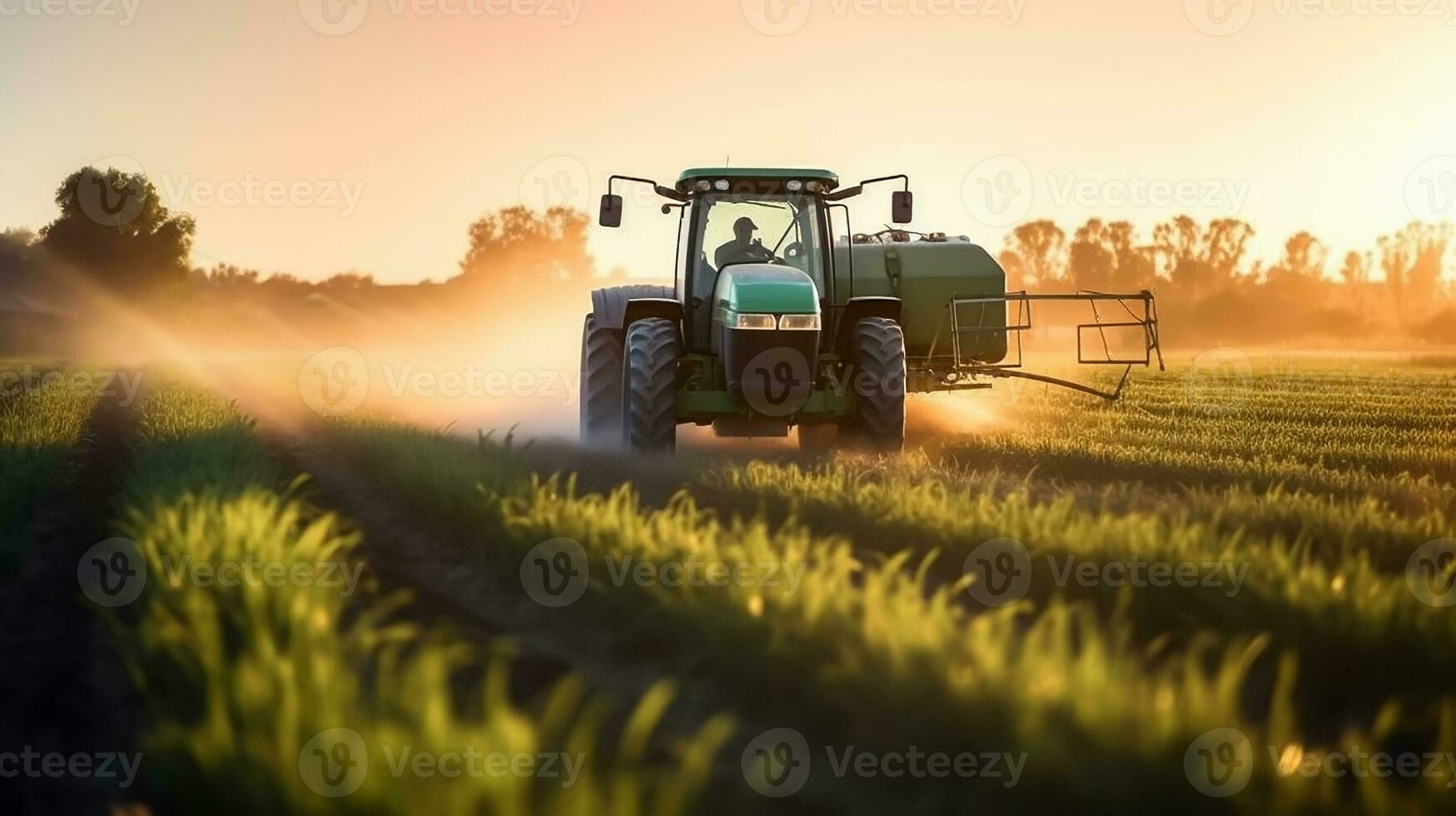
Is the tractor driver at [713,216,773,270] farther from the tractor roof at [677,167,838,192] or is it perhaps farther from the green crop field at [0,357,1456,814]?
the green crop field at [0,357,1456,814]

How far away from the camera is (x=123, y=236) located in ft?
202

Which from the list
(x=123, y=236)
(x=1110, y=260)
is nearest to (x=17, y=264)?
(x=123, y=236)

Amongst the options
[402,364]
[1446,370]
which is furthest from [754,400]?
[1446,370]

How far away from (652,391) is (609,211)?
1748 millimetres

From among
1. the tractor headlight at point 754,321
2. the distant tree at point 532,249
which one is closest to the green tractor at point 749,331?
the tractor headlight at point 754,321

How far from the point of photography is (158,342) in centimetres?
6281

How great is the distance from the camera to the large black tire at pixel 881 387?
12.6 meters

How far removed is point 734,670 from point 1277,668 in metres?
2.58

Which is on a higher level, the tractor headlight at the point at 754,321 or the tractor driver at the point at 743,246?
the tractor driver at the point at 743,246

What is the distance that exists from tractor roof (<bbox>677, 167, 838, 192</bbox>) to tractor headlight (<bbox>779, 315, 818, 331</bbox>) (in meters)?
1.60

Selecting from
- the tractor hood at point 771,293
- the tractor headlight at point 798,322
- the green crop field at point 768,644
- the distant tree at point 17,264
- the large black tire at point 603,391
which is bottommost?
the green crop field at point 768,644

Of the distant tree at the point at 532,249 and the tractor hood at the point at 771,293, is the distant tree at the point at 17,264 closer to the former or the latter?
the distant tree at the point at 532,249

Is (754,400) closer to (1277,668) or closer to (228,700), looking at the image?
(1277,668)

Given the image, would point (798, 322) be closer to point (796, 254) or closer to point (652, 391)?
point (796, 254)
